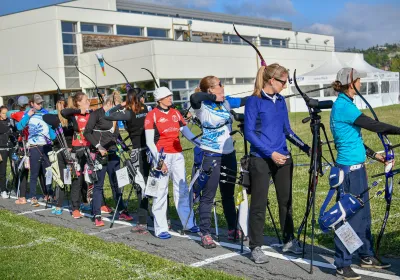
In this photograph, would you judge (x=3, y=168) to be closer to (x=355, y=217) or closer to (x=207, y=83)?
(x=207, y=83)

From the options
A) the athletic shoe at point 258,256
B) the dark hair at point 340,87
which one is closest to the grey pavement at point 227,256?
the athletic shoe at point 258,256

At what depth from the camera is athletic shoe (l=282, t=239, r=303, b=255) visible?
6.51m

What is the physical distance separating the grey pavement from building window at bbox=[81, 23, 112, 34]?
37.9m

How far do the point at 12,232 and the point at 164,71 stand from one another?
3309cm

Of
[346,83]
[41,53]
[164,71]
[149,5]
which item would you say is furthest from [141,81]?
[346,83]

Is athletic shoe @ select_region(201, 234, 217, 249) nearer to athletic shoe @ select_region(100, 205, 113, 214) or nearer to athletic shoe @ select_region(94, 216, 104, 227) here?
athletic shoe @ select_region(94, 216, 104, 227)

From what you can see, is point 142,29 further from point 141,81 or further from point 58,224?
point 58,224

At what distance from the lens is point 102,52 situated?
143 ft

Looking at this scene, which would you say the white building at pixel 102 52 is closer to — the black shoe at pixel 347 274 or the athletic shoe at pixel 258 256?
the athletic shoe at pixel 258 256

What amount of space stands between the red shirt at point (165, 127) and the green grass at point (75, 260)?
1534 mm

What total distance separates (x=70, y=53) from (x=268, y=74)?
40090 mm

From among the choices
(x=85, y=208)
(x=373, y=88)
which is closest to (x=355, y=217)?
(x=85, y=208)

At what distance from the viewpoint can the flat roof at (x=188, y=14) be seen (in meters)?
52.7

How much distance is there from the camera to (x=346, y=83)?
5559 mm
